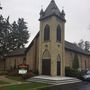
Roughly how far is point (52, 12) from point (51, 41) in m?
4.86

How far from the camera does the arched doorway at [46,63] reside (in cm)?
2886

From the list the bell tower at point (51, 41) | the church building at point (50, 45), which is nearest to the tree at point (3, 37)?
the church building at point (50, 45)

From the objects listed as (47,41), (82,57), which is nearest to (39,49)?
(47,41)

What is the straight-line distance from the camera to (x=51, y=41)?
28.6 meters

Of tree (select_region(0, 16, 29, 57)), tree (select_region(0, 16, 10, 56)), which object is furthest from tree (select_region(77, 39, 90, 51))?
tree (select_region(0, 16, 10, 56))

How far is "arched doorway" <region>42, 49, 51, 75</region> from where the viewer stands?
94.7 feet

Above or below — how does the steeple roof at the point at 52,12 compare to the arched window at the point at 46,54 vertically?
above

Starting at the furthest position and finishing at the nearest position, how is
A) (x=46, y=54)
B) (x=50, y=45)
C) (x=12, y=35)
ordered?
(x=12, y=35) → (x=46, y=54) → (x=50, y=45)

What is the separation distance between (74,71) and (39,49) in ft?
23.1

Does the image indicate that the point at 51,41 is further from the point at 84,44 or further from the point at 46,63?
the point at 84,44

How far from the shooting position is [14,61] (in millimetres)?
39625

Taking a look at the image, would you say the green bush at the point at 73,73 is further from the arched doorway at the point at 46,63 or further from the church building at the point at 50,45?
the arched doorway at the point at 46,63

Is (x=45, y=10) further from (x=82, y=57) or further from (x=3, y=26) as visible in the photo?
(x=3, y=26)

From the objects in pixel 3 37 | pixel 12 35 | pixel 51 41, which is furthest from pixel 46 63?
pixel 12 35
